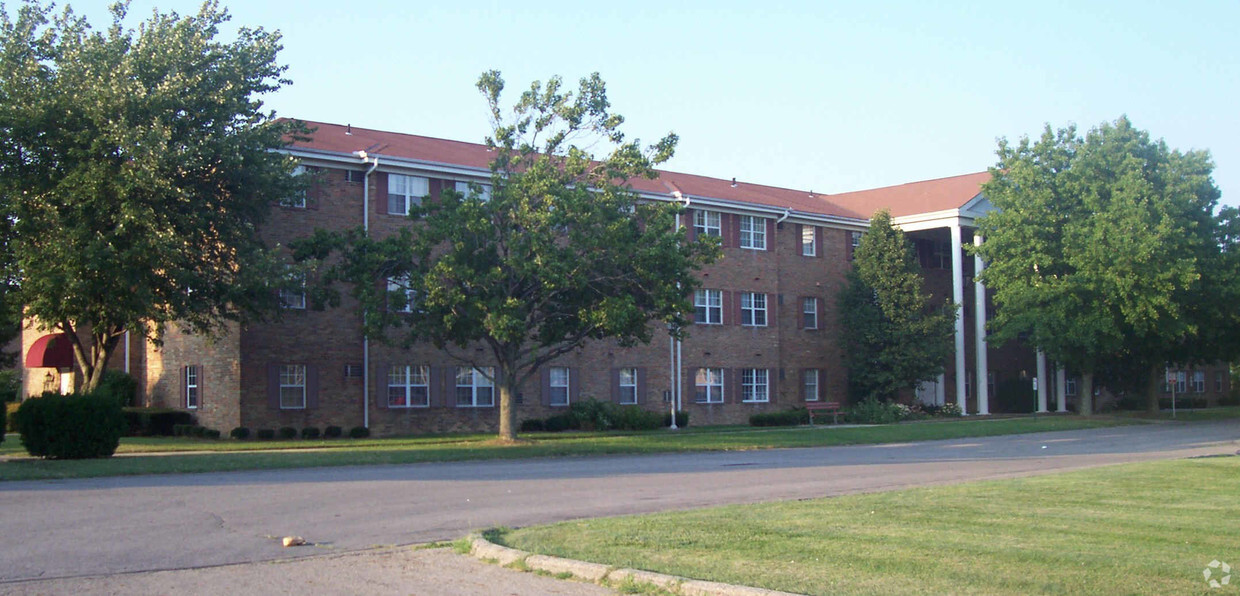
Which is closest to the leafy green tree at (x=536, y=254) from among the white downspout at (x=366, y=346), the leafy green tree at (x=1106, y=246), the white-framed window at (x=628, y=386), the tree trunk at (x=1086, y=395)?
the white downspout at (x=366, y=346)

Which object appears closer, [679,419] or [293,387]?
[293,387]

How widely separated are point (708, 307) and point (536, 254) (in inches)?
662

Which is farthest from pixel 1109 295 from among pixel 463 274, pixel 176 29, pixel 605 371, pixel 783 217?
pixel 176 29

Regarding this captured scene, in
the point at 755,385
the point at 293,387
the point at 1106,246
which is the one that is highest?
the point at 1106,246

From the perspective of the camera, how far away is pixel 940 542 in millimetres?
10250

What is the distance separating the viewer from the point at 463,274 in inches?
1042

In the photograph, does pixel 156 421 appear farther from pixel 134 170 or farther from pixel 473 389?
pixel 134 170

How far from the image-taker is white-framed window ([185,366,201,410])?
112ft

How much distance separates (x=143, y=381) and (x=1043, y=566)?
3374 cm

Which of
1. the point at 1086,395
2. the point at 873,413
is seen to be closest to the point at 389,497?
the point at 873,413

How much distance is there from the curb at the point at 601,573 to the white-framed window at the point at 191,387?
2616 cm

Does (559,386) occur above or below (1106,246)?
below

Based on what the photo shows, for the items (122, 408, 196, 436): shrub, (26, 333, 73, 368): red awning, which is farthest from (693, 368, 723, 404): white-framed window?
(26, 333, 73, 368): red awning

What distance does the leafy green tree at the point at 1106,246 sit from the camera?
41.3 m
